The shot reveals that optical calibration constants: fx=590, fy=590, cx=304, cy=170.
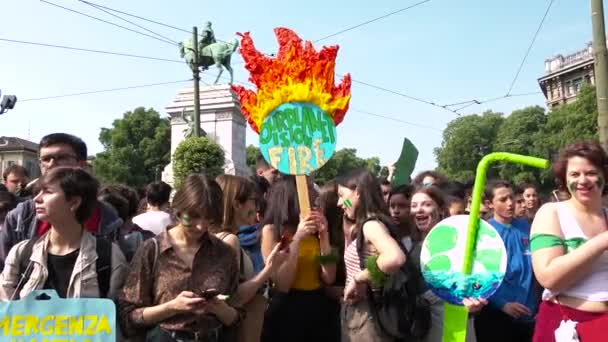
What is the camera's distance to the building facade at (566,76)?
4883cm

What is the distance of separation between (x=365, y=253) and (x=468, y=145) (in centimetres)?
5564

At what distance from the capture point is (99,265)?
108 inches

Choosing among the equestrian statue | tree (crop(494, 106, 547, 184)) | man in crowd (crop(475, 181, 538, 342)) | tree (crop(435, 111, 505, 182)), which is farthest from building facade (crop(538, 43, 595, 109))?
man in crowd (crop(475, 181, 538, 342))

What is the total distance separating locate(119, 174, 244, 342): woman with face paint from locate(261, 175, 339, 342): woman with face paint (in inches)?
27.7

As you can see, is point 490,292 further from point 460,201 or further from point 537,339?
point 460,201

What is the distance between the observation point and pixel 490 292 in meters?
2.82

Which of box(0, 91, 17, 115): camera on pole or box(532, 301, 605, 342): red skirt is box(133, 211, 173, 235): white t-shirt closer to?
box(532, 301, 605, 342): red skirt

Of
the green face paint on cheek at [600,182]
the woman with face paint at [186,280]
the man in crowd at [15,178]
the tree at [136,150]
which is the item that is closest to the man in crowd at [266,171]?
the woman with face paint at [186,280]

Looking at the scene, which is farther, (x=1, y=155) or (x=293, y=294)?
(x=1, y=155)

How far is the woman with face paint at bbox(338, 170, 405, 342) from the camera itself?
10.0ft

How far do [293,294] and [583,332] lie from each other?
5.39ft

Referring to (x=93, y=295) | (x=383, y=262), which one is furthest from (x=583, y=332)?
(x=93, y=295)

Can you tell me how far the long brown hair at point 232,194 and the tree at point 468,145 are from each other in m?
53.4

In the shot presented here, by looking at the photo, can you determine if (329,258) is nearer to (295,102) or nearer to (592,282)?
(295,102)
